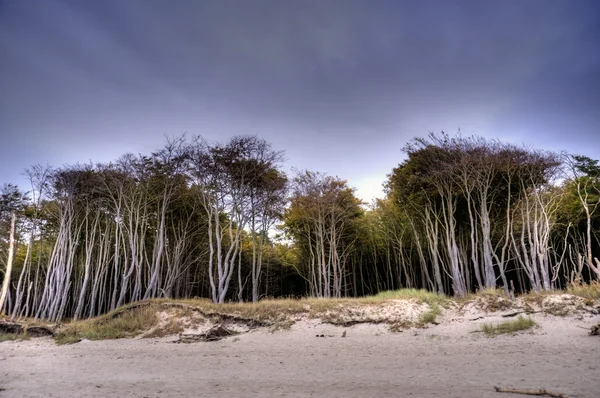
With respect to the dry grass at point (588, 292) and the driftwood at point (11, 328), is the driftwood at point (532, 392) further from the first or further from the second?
the driftwood at point (11, 328)

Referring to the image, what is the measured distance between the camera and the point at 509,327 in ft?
36.7

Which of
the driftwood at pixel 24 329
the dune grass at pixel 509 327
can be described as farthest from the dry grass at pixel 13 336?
the dune grass at pixel 509 327

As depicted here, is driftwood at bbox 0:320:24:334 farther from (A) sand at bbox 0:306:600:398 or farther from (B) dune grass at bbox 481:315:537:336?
(B) dune grass at bbox 481:315:537:336

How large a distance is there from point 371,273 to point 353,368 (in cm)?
3214

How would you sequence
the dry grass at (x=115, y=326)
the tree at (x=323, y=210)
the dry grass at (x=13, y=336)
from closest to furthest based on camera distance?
the dry grass at (x=115, y=326)
the dry grass at (x=13, y=336)
the tree at (x=323, y=210)

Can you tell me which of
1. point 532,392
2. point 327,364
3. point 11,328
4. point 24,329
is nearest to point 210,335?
point 327,364

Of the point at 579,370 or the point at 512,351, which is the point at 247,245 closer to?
the point at 512,351

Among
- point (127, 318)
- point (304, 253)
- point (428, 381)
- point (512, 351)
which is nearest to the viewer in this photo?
point (428, 381)

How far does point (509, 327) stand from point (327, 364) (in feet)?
21.9

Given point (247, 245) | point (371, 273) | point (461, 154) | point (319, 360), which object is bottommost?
point (319, 360)

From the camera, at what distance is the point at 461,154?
19.4 meters

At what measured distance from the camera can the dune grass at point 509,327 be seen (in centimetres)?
1105

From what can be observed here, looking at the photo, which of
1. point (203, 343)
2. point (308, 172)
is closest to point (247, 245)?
point (308, 172)

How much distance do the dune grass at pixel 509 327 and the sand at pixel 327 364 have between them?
0.96 feet
